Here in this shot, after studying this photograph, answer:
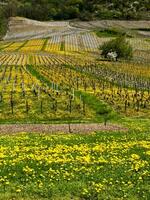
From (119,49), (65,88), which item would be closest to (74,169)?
(65,88)

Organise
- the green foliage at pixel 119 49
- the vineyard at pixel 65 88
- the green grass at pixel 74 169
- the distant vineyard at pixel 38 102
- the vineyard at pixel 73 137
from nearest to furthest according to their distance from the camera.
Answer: the green grass at pixel 74 169
the vineyard at pixel 73 137
the distant vineyard at pixel 38 102
the vineyard at pixel 65 88
the green foliage at pixel 119 49

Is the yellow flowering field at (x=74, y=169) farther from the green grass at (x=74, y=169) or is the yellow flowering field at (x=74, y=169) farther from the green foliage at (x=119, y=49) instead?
the green foliage at (x=119, y=49)

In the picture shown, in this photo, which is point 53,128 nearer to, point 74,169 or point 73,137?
point 73,137

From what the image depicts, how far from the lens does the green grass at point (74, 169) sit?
76.4ft

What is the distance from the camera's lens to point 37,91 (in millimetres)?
74250

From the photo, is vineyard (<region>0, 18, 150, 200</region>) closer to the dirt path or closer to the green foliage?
the dirt path

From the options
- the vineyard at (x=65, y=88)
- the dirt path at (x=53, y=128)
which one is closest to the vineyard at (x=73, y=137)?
the dirt path at (x=53, y=128)

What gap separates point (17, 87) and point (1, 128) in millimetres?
32920

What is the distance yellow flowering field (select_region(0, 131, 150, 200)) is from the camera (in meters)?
23.3

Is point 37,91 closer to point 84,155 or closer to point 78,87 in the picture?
point 78,87

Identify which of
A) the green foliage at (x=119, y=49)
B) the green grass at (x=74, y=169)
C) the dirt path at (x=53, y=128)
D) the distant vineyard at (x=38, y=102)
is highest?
the green grass at (x=74, y=169)

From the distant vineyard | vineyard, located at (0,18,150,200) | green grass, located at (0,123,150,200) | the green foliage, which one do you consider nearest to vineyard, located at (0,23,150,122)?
the distant vineyard

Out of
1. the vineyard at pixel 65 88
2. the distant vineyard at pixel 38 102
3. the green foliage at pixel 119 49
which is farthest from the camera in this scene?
the green foliage at pixel 119 49

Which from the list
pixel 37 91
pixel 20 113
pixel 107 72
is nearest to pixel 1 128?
pixel 20 113
